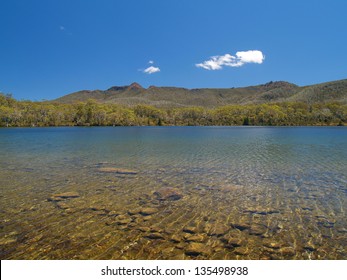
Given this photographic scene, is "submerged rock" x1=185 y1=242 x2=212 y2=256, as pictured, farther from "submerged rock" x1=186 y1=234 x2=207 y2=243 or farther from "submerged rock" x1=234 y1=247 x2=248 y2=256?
"submerged rock" x1=234 y1=247 x2=248 y2=256

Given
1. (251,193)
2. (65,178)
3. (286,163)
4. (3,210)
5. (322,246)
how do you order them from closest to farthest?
(322,246)
(3,210)
(251,193)
(65,178)
(286,163)

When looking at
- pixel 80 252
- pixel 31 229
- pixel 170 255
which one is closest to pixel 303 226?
pixel 170 255

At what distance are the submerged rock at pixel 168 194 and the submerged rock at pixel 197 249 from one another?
469cm

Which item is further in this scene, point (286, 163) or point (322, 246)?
point (286, 163)

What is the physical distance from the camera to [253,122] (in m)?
191

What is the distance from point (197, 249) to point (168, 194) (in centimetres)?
561

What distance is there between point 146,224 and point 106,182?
7256 mm

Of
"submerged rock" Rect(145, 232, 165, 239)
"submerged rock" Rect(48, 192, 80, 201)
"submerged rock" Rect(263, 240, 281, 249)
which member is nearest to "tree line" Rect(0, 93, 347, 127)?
"submerged rock" Rect(48, 192, 80, 201)

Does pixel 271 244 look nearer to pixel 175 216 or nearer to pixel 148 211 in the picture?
pixel 175 216

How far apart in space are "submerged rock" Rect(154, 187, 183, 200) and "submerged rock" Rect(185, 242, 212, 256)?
4.69m

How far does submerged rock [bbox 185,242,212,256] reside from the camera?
7141mm

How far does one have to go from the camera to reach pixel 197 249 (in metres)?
7.37

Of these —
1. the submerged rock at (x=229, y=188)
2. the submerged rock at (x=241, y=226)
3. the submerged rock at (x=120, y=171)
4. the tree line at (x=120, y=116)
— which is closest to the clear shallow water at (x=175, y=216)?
the submerged rock at (x=241, y=226)
